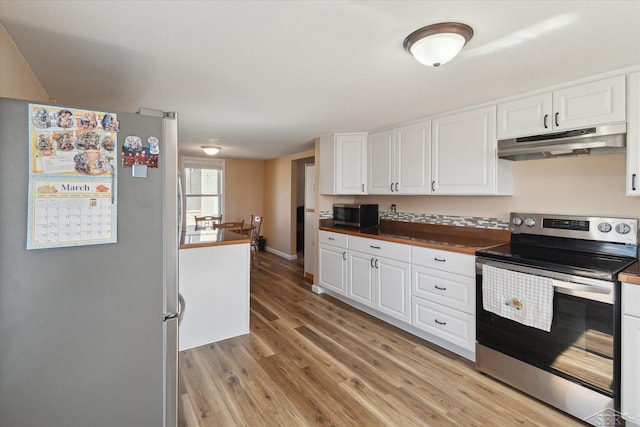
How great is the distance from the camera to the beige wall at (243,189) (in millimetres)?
6625

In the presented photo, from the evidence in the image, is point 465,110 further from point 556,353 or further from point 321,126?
point 556,353

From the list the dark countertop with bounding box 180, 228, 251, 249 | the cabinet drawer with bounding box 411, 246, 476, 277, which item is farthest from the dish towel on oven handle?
the dark countertop with bounding box 180, 228, 251, 249

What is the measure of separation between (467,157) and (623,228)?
1.16 metres

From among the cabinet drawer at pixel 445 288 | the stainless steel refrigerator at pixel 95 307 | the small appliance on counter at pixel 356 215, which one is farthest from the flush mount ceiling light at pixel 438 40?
the small appliance on counter at pixel 356 215

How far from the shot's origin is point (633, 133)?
5.96ft

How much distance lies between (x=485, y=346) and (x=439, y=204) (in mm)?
1528

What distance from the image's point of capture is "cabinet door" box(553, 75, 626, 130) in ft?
6.17

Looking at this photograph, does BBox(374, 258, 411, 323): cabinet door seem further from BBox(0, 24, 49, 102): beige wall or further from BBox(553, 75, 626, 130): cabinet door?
BBox(0, 24, 49, 102): beige wall

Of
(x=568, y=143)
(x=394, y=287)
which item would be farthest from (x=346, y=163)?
A: (x=568, y=143)

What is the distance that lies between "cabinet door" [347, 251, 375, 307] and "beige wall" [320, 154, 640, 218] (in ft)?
3.68

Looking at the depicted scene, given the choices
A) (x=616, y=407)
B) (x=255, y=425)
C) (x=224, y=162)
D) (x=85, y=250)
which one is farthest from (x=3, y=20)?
(x=224, y=162)

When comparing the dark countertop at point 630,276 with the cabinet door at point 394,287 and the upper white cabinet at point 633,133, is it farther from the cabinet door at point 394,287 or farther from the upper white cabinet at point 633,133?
the cabinet door at point 394,287

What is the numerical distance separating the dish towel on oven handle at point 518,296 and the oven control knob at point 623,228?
2.32ft

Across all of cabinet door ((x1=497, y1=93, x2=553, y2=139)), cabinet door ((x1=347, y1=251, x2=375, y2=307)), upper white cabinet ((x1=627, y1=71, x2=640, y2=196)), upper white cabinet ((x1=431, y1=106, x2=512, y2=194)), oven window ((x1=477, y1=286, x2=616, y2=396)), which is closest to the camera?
oven window ((x1=477, y1=286, x2=616, y2=396))
